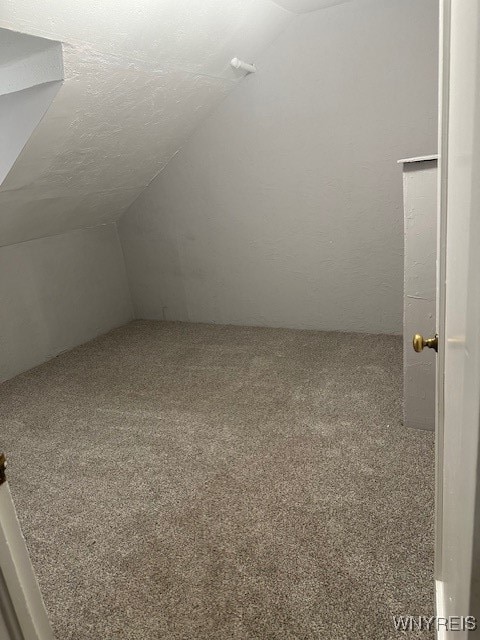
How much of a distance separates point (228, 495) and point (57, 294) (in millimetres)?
2451

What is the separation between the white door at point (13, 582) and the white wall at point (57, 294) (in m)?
2.88

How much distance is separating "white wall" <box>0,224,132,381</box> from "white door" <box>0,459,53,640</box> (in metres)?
2.88

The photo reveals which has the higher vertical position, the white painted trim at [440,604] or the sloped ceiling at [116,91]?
the sloped ceiling at [116,91]

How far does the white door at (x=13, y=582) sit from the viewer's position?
697 millimetres

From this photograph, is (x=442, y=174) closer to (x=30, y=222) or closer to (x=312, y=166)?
(x=312, y=166)

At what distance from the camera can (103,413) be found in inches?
106

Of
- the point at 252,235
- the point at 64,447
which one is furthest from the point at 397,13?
the point at 64,447

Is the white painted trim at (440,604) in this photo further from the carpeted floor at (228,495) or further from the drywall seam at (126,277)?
the drywall seam at (126,277)

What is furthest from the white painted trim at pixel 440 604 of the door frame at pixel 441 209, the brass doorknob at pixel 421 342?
the brass doorknob at pixel 421 342

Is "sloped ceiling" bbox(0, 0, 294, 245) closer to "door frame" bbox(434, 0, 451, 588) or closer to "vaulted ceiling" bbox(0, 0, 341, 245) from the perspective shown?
"vaulted ceiling" bbox(0, 0, 341, 245)

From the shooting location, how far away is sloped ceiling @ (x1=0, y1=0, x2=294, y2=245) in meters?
1.95

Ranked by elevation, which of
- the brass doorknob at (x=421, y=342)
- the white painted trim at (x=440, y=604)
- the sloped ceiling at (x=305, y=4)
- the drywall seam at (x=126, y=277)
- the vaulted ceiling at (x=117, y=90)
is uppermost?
the sloped ceiling at (x=305, y=4)

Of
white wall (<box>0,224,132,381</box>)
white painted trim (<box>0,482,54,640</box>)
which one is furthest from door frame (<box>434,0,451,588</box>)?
white wall (<box>0,224,132,381</box>)

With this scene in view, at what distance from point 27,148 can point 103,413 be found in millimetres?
1466
